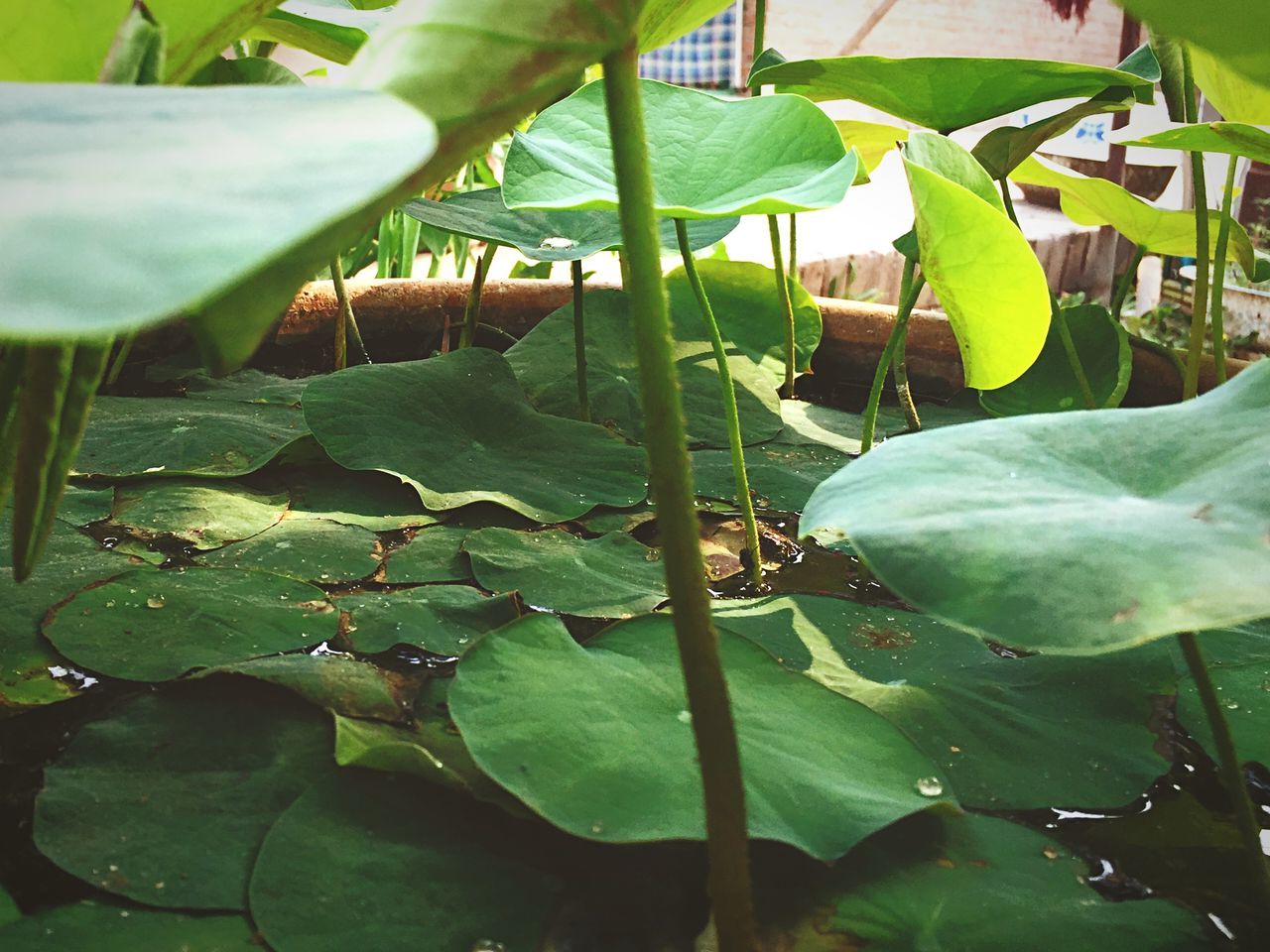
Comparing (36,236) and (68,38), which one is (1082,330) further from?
(36,236)

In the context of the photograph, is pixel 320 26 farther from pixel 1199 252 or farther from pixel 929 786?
pixel 1199 252

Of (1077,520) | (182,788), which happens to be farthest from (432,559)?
(1077,520)

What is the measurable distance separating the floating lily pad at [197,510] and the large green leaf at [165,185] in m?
0.62

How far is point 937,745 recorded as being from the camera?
0.59m

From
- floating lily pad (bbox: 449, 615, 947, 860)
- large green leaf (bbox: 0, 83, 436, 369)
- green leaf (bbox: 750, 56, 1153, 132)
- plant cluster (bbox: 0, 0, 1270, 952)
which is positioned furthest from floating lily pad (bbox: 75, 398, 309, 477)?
large green leaf (bbox: 0, 83, 436, 369)

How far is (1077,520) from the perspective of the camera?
418 millimetres

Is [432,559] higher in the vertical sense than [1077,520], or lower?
lower

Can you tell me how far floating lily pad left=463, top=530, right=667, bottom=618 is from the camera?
75 cm

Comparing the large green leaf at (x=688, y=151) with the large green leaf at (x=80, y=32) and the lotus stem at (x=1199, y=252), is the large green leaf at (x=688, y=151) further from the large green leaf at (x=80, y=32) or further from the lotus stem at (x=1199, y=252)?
the lotus stem at (x=1199, y=252)

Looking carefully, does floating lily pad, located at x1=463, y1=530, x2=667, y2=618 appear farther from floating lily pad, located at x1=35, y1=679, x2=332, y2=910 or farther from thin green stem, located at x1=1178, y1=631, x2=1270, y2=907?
thin green stem, located at x1=1178, y1=631, x2=1270, y2=907

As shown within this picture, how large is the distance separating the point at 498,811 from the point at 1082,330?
→ 0.99 metres

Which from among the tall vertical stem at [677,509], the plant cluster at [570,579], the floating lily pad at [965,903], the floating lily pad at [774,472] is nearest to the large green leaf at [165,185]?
the plant cluster at [570,579]

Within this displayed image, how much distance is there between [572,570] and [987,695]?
33 cm

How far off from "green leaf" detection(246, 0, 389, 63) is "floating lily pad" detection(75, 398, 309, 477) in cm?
38
